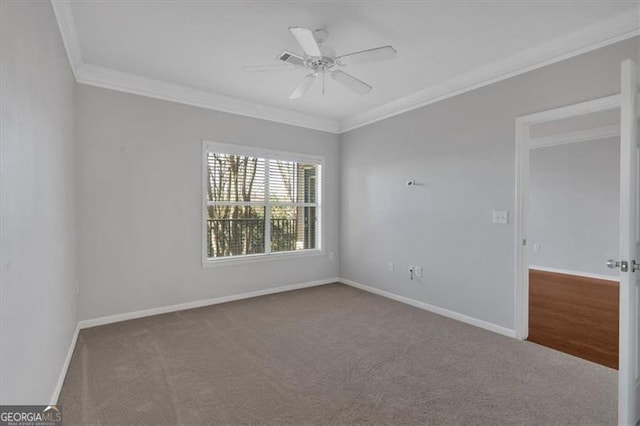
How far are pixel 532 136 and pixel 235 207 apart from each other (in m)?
5.67

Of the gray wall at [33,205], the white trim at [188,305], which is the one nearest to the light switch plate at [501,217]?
the white trim at [188,305]

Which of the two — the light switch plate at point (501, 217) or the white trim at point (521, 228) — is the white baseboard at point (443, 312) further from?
the light switch plate at point (501, 217)

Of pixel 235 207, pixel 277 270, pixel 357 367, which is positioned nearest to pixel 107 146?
pixel 235 207

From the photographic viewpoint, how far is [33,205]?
167 cm

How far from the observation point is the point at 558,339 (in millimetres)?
3020

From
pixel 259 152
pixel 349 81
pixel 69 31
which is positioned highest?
pixel 69 31

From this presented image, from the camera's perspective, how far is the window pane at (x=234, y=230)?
416cm

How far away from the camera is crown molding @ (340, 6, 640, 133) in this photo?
7.84ft

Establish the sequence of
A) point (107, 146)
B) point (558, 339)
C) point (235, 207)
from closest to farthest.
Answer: point (558, 339), point (107, 146), point (235, 207)

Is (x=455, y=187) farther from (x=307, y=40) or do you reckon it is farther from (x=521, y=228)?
(x=307, y=40)

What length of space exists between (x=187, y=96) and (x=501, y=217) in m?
3.81

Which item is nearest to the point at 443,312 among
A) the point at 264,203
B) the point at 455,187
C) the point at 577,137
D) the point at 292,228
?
the point at 455,187

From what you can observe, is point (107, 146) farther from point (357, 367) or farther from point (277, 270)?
point (357, 367)
